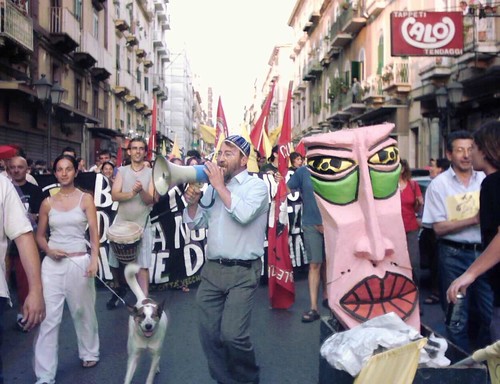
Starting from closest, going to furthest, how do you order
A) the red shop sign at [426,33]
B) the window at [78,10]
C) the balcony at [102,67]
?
the red shop sign at [426,33] → the window at [78,10] → the balcony at [102,67]

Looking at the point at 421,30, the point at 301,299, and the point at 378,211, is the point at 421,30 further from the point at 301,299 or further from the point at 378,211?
the point at 378,211

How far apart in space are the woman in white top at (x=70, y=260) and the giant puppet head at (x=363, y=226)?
2191 millimetres

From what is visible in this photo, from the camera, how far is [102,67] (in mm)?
28938

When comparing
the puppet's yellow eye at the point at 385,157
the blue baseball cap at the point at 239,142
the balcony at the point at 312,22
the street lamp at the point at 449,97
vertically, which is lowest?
the puppet's yellow eye at the point at 385,157

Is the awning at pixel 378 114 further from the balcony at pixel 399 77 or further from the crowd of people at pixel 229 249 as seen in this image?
the crowd of people at pixel 229 249

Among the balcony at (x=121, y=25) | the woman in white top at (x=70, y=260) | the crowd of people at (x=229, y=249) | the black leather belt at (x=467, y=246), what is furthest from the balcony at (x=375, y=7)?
the woman in white top at (x=70, y=260)

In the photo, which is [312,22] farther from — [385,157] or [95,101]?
[385,157]

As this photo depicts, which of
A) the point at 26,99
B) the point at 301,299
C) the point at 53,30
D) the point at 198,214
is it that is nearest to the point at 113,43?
the point at 53,30

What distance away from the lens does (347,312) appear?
3725 mm

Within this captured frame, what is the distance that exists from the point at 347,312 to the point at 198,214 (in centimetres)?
138

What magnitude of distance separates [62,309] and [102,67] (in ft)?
83.2

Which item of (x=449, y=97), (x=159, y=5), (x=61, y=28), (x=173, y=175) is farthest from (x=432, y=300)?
(x=159, y=5)

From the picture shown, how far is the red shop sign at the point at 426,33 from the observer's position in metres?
15.1

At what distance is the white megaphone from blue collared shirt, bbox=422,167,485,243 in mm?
2062
